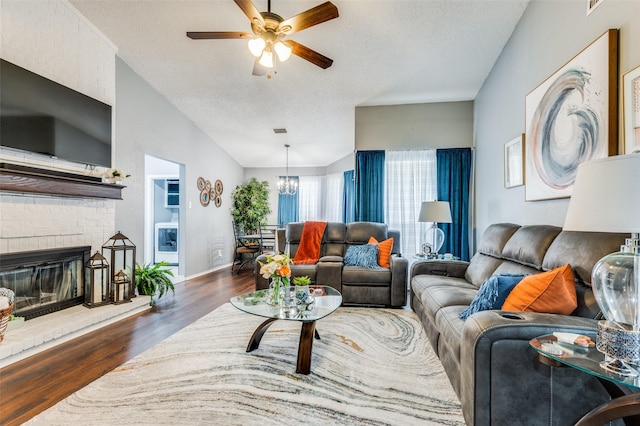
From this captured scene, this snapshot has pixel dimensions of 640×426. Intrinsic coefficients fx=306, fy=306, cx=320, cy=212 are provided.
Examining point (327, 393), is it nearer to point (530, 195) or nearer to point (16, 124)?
point (530, 195)

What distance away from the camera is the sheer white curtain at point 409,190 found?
4762 mm

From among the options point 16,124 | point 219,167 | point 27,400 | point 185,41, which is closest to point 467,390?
point 27,400

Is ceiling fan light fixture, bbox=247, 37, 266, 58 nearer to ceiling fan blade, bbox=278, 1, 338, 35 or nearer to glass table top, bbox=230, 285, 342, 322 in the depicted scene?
ceiling fan blade, bbox=278, 1, 338, 35

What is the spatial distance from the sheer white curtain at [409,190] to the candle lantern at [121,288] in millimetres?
3655

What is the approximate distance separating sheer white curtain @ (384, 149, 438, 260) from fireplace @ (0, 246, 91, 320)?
4.04 meters

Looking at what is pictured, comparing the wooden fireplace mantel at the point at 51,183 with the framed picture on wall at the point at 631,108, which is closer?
the framed picture on wall at the point at 631,108

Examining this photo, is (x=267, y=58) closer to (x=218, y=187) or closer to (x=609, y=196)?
(x=609, y=196)

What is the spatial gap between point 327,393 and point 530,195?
2474 millimetres

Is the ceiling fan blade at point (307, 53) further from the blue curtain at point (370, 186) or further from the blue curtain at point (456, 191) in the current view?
the blue curtain at point (456, 191)

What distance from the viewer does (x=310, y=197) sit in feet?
26.7

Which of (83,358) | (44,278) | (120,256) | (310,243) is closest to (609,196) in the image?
(83,358)

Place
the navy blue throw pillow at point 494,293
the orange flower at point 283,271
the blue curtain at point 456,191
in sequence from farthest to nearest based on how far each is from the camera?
the blue curtain at point 456,191 < the orange flower at point 283,271 < the navy blue throw pillow at point 494,293

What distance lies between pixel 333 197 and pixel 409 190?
306 cm

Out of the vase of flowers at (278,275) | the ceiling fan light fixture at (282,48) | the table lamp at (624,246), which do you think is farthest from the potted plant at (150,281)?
the table lamp at (624,246)
